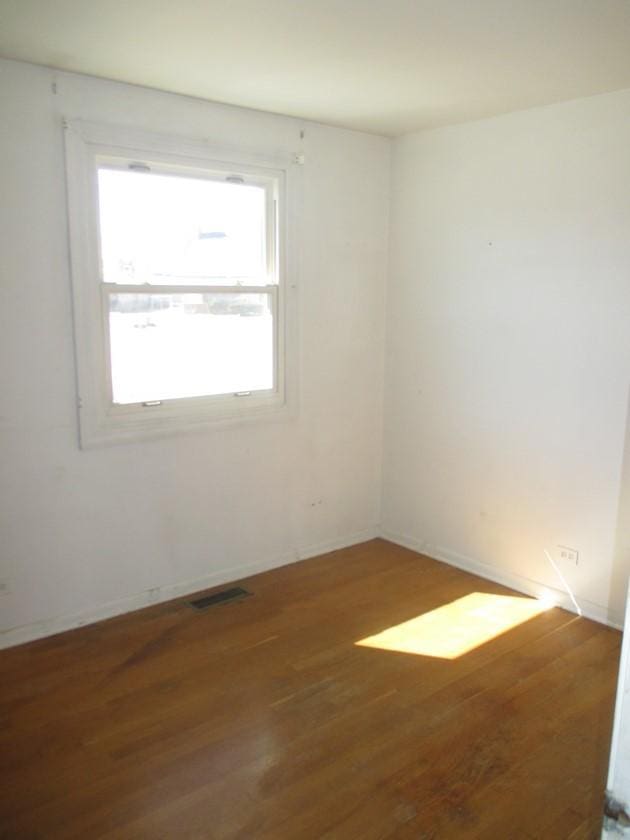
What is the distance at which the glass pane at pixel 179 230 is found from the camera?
3225 millimetres

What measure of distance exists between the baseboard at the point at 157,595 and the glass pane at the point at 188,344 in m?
1.05

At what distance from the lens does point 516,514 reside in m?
3.79

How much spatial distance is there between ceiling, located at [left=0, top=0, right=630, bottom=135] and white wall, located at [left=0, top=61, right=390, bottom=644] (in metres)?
0.24

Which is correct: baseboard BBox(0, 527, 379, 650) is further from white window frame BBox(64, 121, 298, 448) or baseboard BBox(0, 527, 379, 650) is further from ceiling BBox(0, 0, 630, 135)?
ceiling BBox(0, 0, 630, 135)

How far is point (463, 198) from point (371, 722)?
2.85m

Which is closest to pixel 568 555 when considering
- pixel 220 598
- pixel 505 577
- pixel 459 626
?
pixel 505 577

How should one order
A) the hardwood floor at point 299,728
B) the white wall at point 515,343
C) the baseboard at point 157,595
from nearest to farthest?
the hardwood floor at point 299,728 → the baseboard at point 157,595 → the white wall at point 515,343

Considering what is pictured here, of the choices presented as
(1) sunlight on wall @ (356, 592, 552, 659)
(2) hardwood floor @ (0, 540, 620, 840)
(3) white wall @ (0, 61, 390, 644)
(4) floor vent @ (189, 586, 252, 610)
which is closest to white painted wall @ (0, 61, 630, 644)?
(3) white wall @ (0, 61, 390, 644)

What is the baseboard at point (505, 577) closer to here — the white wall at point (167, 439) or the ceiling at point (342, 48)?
the white wall at point (167, 439)

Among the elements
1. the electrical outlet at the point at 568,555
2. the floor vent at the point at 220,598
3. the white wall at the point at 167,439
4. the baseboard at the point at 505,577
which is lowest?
the floor vent at the point at 220,598

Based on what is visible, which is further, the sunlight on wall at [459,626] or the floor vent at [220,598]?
the floor vent at [220,598]

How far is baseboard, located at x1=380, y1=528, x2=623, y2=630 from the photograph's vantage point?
11.3 ft

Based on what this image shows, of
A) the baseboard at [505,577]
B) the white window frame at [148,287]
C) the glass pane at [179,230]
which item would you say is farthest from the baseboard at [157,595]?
the glass pane at [179,230]

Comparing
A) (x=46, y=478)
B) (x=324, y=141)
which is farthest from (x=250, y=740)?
(x=324, y=141)
